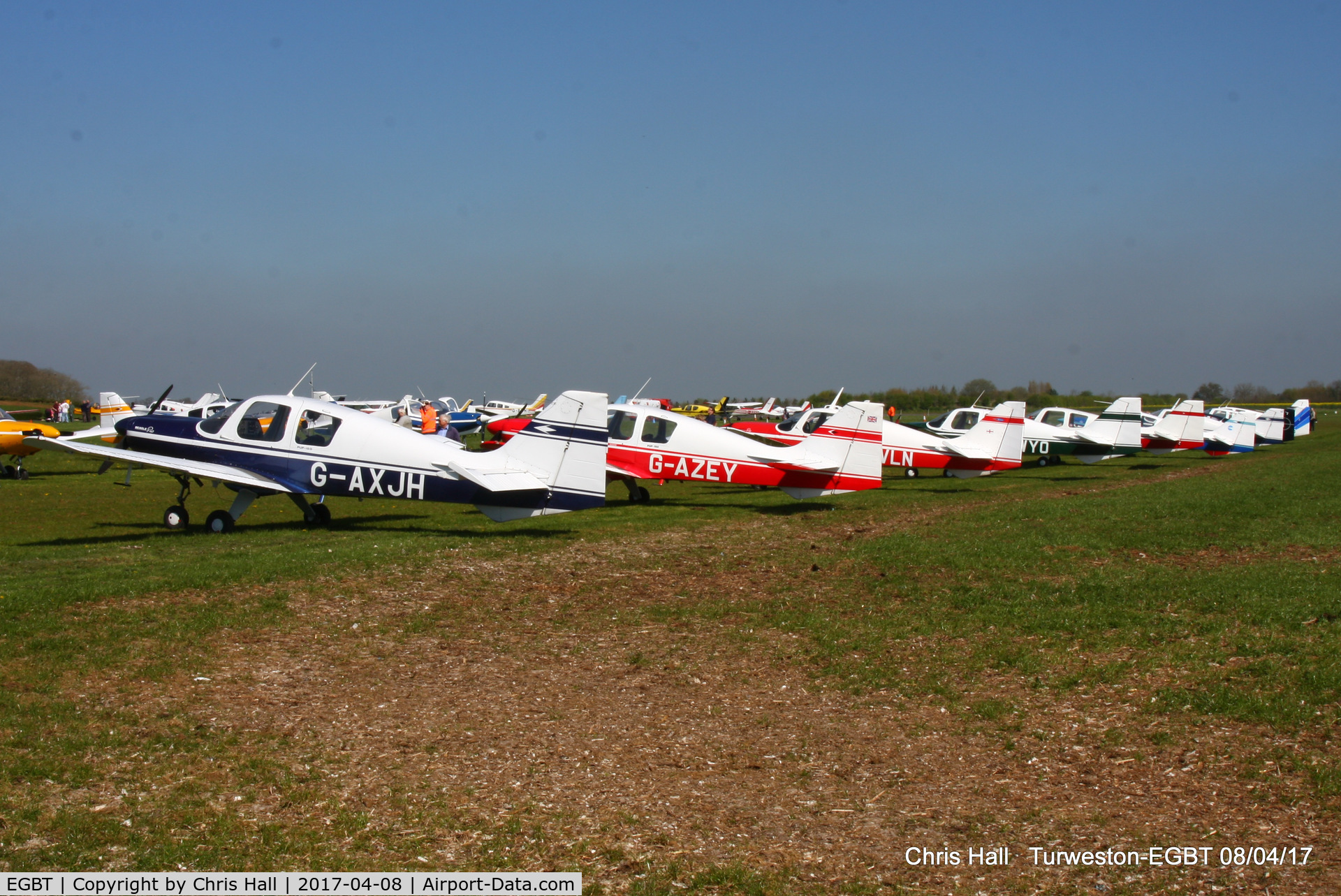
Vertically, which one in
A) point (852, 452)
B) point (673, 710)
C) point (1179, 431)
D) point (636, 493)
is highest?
point (1179, 431)

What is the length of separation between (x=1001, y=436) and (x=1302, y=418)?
126 feet

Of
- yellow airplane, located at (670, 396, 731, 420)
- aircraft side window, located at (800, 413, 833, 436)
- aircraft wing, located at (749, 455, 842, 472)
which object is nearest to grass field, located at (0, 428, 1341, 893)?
aircraft wing, located at (749, 455, 842, 472)

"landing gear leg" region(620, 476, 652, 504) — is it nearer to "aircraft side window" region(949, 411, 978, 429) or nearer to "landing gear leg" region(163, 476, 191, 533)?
"landing gear leg" region(163, 476, 191, 533)

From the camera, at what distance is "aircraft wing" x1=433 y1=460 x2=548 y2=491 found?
1192 centimetres

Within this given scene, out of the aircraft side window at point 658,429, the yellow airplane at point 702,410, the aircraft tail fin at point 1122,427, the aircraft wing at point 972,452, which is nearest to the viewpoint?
the aircraft side window at point 658,429

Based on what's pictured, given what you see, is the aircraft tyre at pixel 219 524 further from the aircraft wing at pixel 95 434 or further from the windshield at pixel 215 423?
the aircraft wing at pixel 95 434

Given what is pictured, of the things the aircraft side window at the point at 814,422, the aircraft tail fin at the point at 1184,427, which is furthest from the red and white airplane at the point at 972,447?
the aircraft tail fin at the point at 1184,427

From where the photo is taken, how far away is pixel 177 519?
1318 cm

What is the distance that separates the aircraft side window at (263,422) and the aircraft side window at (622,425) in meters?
6.30

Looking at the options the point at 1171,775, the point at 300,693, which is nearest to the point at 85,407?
the point at 300,693

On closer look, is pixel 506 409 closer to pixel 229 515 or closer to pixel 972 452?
pixel 972 452

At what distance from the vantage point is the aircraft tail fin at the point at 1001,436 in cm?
2227

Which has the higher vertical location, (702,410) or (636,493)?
(702,410)

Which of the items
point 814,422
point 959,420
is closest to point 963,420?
point 959,420
